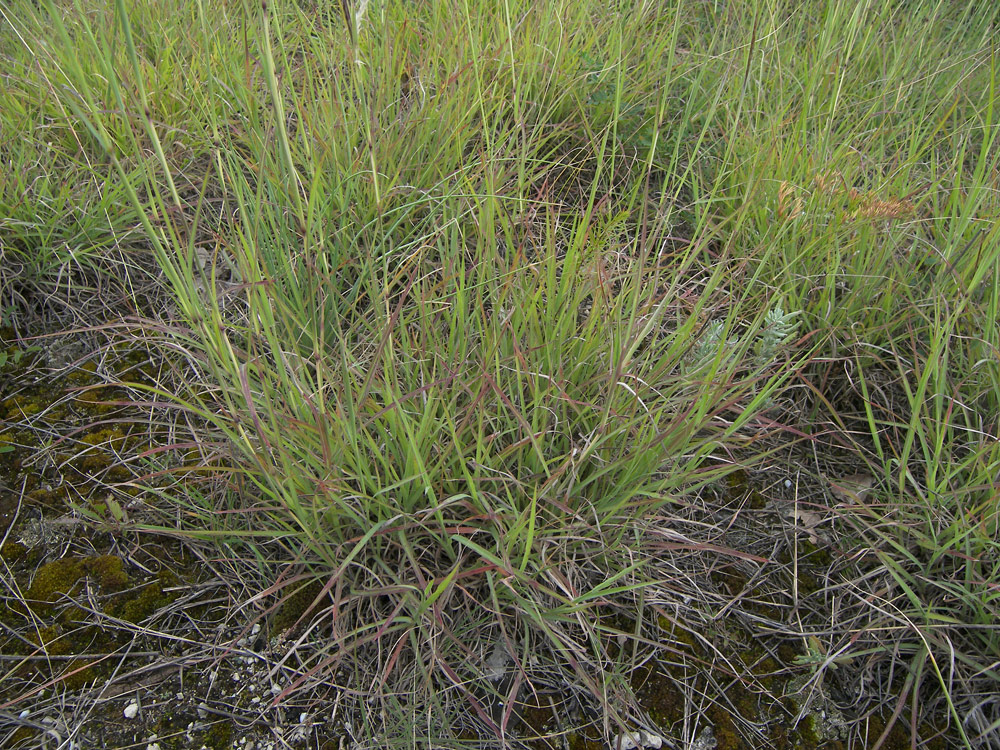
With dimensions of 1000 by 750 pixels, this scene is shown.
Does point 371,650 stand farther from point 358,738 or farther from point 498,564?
point 498,564

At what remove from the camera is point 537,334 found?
4.48 feet

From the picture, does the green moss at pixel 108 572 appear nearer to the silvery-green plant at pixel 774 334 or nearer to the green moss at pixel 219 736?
the green moss at pixel 219 736

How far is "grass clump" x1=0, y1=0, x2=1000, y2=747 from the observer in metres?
1.21

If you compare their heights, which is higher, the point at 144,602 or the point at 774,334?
the point at 774,334

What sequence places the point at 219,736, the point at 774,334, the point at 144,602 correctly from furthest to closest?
1. the point at 774,334
2. the point at 144,602
3. the point at 219,736

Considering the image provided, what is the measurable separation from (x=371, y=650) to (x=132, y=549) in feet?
1.76

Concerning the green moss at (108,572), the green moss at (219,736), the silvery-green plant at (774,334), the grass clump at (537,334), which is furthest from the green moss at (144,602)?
the silvery-green plant at (774,334)

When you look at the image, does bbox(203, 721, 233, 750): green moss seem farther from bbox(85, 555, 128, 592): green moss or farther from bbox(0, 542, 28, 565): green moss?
bbox(0, 542, 28, 565): green moss

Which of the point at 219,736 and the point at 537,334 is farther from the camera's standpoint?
the point at 537,334

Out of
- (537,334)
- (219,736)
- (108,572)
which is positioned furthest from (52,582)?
(537,334)

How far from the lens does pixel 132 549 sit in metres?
1.35

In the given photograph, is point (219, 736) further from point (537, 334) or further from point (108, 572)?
point (537, 334)

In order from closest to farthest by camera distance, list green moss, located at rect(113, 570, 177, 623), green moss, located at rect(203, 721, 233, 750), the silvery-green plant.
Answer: green moss, located at rect(203, 721, 233, 750)
green moss, located at rect(113, 570, 177, 623)
the silvery-green plant

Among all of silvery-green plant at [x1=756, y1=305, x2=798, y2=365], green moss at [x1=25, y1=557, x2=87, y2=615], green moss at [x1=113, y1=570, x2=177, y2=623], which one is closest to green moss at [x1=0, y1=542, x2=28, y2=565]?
green moss at [x1=25, y1=557, x2=87, y2=615]
